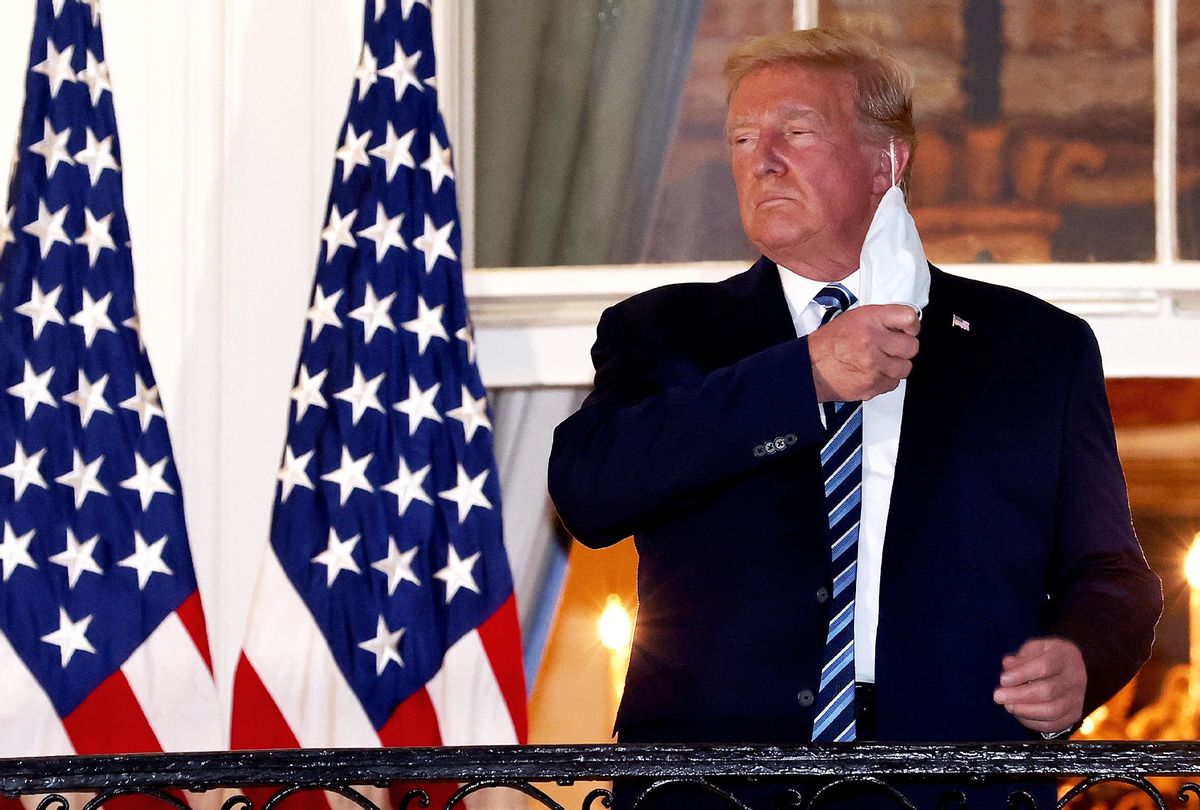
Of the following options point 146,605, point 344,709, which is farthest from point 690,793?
point 146,605

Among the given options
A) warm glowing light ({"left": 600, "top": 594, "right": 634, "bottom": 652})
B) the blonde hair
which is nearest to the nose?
the blonde hair

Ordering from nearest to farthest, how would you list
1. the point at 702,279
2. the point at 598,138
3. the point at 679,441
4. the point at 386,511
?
the point at 679,441 < the point at 386,511 < the point at 702,279 < the point at 598,138

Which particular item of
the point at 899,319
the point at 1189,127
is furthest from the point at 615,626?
the point at 899,319

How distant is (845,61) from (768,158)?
19cm

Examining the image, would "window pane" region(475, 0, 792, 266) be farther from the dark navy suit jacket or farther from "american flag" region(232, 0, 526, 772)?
the dark navy suit jacket

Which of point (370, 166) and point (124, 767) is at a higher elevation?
point (370, 166)

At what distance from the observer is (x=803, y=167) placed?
6.48 feet

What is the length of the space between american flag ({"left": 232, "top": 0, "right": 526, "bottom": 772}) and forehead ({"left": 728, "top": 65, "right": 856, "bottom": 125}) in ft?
3.96

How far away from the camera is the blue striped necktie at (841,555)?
5.24 ft

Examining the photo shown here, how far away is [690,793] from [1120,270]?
6.95 ft

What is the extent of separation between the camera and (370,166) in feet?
10.3

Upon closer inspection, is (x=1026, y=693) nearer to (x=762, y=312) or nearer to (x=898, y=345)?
(x=898, y=345)

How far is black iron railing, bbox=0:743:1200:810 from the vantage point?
1396mm

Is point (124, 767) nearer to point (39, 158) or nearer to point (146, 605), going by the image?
point (146, 605)
